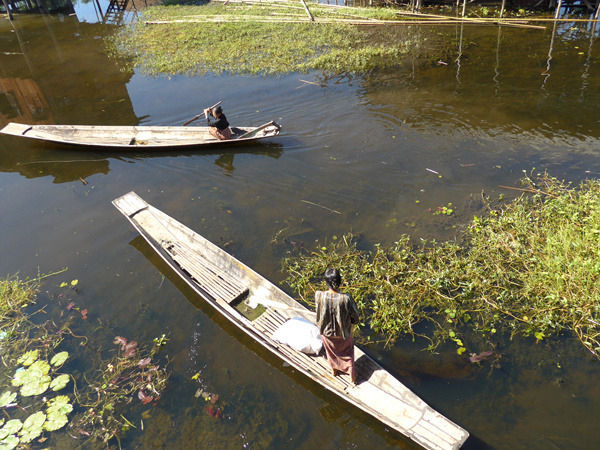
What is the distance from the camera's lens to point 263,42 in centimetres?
1720

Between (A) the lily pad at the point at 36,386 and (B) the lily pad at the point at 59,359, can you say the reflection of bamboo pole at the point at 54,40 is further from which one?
(A) the lily pad at the point at 36,386

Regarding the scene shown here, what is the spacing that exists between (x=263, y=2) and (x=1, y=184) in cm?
1888

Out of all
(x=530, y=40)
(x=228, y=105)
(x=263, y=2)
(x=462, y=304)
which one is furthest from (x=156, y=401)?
(x=263, y=2)

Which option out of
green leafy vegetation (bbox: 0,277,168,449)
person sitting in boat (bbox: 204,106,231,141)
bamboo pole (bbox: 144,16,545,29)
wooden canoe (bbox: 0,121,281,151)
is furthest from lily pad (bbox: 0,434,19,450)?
bamboo pole (bbox: 144,16,545,29)

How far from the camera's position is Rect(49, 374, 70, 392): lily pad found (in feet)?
18.1

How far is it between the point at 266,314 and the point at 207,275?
1.46 meters

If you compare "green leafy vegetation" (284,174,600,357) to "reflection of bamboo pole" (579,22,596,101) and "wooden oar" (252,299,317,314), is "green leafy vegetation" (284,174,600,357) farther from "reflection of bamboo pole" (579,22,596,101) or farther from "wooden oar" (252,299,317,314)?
"reflection of bamboo pole" (579,22,596,101)

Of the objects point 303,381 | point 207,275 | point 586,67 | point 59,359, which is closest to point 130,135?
point 207,275

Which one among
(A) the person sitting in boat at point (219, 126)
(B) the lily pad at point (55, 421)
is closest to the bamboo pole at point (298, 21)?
(A) the person sitting in boat at point (219, 126)

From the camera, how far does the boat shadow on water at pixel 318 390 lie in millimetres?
4629

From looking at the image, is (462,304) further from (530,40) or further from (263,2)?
(263,2)

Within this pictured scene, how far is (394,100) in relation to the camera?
12.0 meters

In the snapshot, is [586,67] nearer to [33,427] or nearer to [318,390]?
[318,390]

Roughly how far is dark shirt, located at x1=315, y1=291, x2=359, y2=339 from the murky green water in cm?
132
